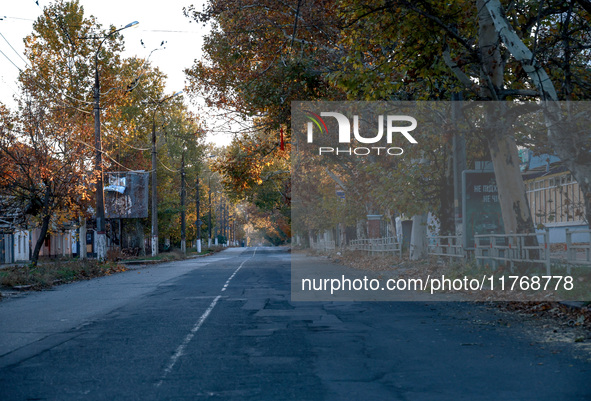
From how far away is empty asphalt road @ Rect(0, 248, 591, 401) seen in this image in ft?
21.8

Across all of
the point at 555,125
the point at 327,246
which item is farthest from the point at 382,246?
the point at 327,246

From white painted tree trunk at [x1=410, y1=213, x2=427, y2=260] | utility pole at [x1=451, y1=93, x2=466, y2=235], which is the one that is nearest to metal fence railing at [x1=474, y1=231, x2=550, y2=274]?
utility pole at [x1=451, y1=93, x2=466, y2=235]

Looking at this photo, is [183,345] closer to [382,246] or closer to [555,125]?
[555,125]

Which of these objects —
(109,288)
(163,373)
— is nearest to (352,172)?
(109,288)

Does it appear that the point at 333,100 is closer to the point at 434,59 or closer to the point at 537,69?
the point at 434,59

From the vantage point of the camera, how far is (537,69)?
13.9m

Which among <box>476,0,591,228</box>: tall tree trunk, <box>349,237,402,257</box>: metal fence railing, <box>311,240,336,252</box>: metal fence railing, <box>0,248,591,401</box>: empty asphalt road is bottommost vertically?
<box>311,240,336,252</box>: metal fence railing

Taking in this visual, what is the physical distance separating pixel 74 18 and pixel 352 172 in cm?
2361

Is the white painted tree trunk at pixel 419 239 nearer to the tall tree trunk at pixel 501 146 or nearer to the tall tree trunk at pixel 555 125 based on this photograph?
the tall tree trunk at pixel 501 146

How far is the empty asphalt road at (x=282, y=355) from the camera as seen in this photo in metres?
6.64

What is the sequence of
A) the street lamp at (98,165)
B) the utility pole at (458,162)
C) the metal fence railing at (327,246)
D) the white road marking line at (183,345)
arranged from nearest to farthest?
the white road marking line at (183,345) < the utility pole at (458,162) < the street lamp at (98,165) < the metal fence railing at (327,246)

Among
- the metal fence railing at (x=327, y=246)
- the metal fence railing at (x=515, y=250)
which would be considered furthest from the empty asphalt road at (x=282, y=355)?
the metal fence railing at (x=327, y=246)

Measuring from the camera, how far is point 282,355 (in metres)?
8.66

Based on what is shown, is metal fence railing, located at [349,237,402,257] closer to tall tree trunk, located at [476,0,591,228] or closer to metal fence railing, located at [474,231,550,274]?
metal fence railing, located at [474,231,550,274]
